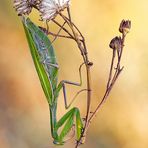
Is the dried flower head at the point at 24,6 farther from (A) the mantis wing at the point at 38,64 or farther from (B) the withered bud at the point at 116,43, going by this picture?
(B) the withered bud at the point at 116,43

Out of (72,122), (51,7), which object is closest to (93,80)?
(72,122)

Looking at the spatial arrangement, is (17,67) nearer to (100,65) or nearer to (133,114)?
(100,65)

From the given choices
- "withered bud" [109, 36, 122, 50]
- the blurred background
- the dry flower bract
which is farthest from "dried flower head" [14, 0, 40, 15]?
the blurred background

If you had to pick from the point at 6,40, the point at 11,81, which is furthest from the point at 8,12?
the point at 11,81

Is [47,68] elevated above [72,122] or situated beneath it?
elevated above

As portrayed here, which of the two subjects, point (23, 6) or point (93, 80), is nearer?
point (23, 6)

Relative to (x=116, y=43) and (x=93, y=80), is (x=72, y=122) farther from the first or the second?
Answer: (x=93, y=80)

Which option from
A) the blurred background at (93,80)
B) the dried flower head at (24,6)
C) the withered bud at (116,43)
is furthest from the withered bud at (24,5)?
the blurred background at (93,80)
